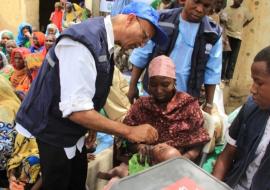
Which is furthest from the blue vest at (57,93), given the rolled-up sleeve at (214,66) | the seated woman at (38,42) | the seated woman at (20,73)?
the seated woman at (38,42)

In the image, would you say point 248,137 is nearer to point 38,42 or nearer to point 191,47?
point 191,47

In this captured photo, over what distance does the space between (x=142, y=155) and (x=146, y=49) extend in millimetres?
919

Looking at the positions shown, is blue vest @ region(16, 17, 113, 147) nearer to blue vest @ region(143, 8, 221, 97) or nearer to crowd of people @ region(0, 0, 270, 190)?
crowd of people @ region(0, 0, 270, 190)

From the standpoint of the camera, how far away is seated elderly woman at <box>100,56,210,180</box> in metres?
2.21

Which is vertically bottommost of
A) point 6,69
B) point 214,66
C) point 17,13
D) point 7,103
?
point 17,13

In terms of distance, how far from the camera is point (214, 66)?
261 cm

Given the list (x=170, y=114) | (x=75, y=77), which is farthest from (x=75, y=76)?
(x=170, y=114)

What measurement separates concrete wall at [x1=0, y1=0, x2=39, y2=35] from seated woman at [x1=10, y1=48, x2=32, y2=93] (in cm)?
474

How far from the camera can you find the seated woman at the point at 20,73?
441 centimetres

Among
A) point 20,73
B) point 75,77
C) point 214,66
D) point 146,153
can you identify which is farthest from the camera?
point 20,73

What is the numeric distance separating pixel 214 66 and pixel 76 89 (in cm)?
138

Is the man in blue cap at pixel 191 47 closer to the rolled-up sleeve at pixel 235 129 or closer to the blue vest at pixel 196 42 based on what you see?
the blue vest at pixel 196 42

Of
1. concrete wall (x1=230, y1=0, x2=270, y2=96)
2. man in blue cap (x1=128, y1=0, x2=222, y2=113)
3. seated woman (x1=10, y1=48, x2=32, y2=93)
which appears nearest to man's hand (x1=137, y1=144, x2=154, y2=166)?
man in blue cap (x1=128, y1=0, x2=222, y2=113)

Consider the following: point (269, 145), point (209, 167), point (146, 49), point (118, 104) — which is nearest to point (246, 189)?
point (269, 145)
